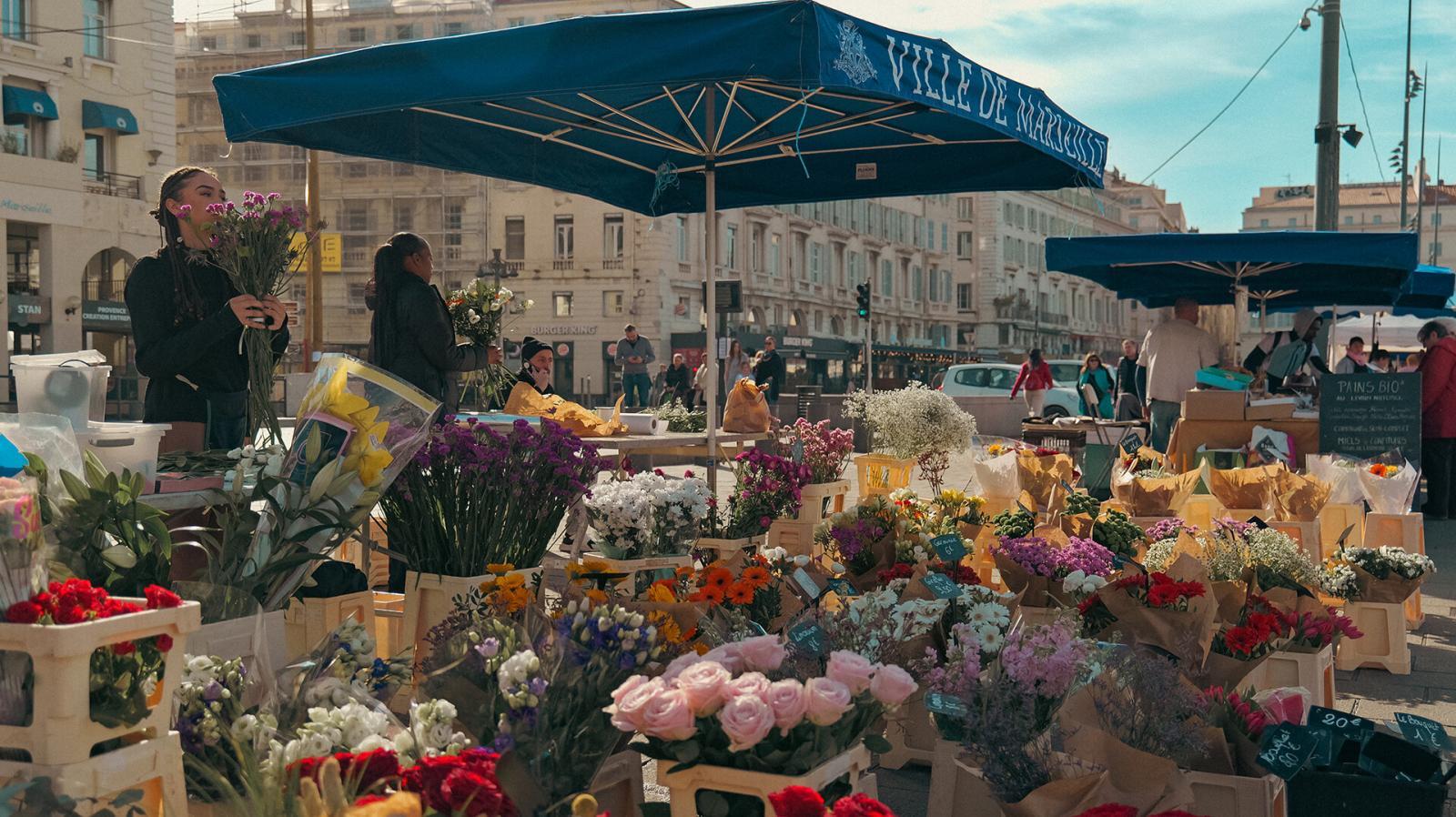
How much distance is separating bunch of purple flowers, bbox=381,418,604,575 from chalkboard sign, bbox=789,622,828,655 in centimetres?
141

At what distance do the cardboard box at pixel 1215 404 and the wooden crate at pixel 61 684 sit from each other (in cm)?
863

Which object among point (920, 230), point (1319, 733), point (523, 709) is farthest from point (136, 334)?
point (920, 230)

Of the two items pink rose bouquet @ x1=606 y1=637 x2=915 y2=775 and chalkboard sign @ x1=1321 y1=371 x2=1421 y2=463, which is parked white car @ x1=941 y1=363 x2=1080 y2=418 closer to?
chalkboard sign @ x1=1321 y1=371 x2=1421 y2=463

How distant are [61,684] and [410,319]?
10.2ft

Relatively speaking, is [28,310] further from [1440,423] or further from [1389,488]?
[1389,488]

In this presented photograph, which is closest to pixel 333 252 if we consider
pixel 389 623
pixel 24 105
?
pixel 24 105

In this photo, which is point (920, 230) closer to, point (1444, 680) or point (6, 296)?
point (6, 296)

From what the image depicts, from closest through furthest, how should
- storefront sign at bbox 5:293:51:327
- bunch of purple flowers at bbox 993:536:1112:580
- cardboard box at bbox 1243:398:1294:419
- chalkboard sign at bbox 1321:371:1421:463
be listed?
bunch of purple flowers at bbox 993:536:1112:580 < cardboard box at bbox 1243:398:1294:419 < chalkboard sign at bbox 1321:371:1421:463 < storefront sign at bbox 5:293:51:327

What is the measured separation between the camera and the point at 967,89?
14.8 feet

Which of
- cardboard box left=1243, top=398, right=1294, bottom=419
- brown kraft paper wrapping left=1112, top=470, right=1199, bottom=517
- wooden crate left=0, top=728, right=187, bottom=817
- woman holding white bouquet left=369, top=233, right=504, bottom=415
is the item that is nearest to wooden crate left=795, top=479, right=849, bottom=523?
brown kraft paper wrapping left=1112, top=470, right=1199, bottom=517

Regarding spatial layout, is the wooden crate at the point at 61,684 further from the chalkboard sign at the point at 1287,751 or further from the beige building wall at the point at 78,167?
the beige building wall at the point at 78,167

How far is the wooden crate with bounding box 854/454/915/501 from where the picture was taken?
9094 millimetres

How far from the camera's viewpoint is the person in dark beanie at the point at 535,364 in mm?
9016

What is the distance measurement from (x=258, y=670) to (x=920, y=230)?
68847 millimetres
